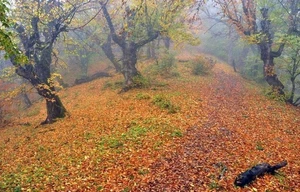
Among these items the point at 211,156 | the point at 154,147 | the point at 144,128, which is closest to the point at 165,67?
the point at 144,128

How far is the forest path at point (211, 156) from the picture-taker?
774cm

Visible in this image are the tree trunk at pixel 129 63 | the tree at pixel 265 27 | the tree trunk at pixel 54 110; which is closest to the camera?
the tree trunk at pixel 54 110

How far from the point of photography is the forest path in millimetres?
7738

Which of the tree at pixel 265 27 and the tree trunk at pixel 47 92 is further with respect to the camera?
A: the tree at pixel 265 27

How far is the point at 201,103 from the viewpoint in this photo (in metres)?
16.9

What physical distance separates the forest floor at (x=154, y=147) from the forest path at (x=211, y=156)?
33 millimetres

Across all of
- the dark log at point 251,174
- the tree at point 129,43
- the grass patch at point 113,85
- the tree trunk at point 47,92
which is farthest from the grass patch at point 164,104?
the grass patch at point 113,85

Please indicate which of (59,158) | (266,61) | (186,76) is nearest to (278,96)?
(266,61)

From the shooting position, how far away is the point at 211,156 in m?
9.45

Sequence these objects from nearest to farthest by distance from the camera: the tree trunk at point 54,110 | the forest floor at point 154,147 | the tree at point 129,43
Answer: the forest floor at point 154,147 < the tree trunk at point 54,110 < the tree at point 129,43

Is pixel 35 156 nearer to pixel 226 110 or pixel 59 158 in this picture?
pixel 59 158

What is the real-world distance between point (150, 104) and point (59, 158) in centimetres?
752

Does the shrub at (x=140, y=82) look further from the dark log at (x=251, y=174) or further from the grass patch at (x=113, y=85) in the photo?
the dark log at (x=251, y=174)

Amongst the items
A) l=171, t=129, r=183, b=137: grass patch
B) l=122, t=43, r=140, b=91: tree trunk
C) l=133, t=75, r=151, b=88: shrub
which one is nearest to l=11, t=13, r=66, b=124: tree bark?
l=122, t=43, r=140, b=91: tree trunk
